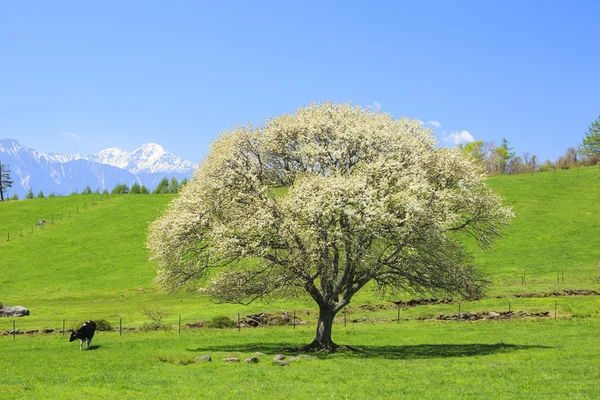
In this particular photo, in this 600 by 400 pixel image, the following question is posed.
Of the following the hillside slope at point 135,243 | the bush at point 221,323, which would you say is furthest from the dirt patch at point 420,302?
the bush at point 221,323

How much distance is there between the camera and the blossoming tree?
34812mm

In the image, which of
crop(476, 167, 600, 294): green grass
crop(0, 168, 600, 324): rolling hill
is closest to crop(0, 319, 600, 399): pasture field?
crop(0, 168, 600, 324): rolling hill

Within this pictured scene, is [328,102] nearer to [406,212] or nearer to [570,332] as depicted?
[406,212]

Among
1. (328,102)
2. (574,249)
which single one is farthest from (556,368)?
(574,249)

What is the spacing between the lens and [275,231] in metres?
35.8

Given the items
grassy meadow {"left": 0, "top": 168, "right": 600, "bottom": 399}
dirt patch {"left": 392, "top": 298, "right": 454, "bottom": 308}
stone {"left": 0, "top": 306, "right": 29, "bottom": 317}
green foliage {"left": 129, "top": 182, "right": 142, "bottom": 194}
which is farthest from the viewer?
green foliage {"left": 129, "top": 182, "right": 142, "bottom": 194}

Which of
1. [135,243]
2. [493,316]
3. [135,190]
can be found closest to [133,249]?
[135,243]

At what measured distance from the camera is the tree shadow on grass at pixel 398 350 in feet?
122

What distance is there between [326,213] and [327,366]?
346 inches

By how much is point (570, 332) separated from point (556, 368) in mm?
17302

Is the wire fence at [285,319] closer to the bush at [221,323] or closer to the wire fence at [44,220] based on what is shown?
the bush at [221,323]

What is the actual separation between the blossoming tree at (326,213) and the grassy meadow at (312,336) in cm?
514

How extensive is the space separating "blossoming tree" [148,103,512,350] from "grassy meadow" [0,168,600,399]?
16.8 feet

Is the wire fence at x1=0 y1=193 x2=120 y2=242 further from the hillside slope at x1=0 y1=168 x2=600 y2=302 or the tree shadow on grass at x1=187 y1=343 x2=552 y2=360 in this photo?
the tree shadow on grass at x1=187 y1=343 x2=552 y2=360
